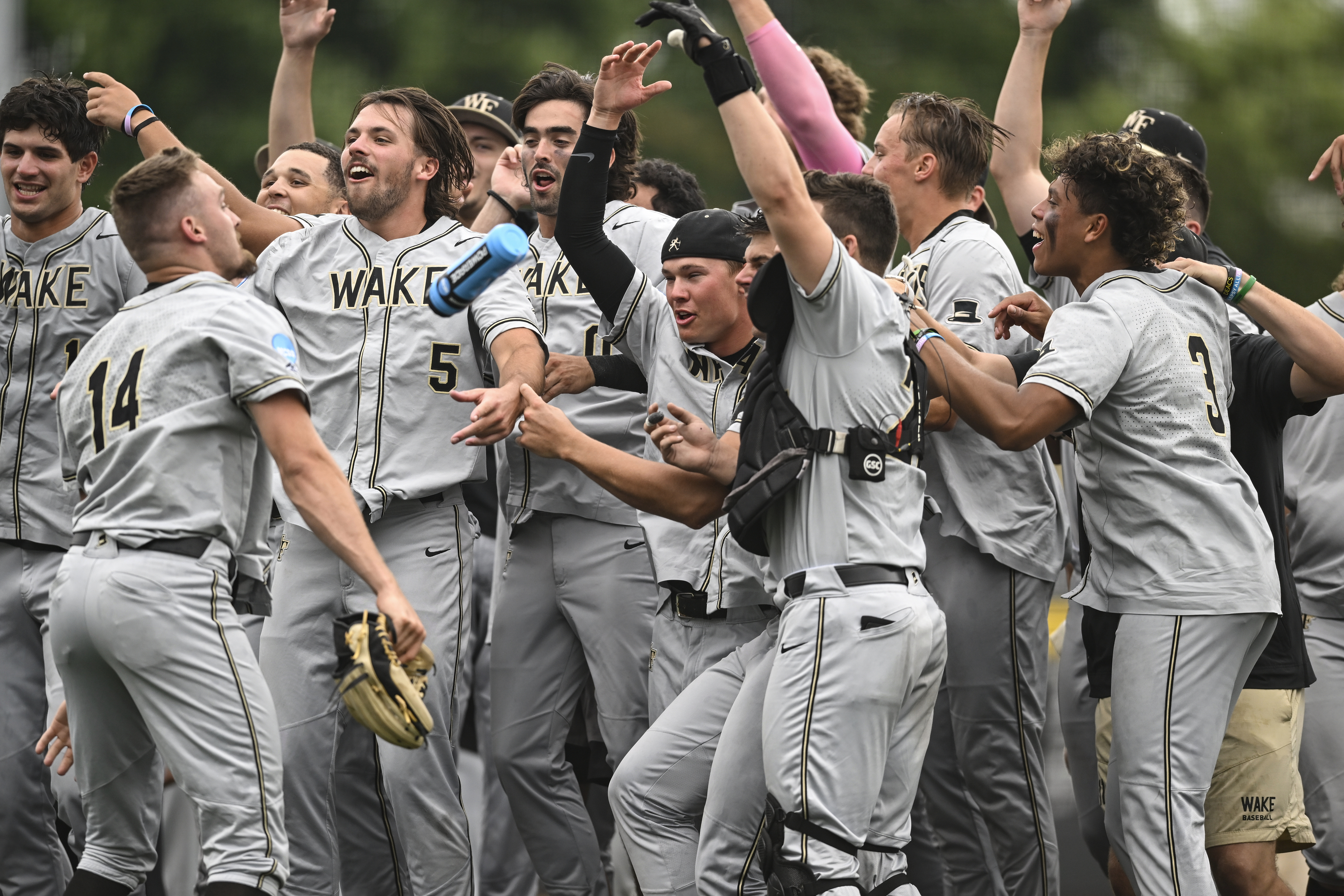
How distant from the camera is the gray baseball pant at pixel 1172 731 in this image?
4.47 metres

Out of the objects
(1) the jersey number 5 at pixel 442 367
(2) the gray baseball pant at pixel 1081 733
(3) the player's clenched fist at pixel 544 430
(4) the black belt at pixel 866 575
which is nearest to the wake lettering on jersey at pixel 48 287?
(1) the jersey number 5 at pixel 442 367

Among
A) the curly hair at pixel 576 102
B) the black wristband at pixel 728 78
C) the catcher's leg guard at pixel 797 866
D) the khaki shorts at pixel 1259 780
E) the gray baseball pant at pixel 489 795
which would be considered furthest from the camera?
the gray baseball pant at pixel 489 795

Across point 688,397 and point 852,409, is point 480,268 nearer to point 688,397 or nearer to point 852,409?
point 688,397

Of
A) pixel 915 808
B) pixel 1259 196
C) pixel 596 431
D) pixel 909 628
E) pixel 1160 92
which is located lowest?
pixel 915 808

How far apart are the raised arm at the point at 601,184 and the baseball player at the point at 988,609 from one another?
1002 millimetres

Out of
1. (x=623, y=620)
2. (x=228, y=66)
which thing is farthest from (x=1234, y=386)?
(x=228, y=66)

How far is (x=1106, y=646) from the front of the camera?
4832 millimetres

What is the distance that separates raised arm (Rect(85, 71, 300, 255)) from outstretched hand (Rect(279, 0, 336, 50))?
106 cm

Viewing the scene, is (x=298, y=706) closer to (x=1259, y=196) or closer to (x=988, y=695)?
(x=988, y=695)

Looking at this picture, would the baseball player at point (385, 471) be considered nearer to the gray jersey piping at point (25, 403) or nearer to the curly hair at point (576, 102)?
the curly hair at point (576, 102)

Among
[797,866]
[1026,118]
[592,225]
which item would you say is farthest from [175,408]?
[1026,118]

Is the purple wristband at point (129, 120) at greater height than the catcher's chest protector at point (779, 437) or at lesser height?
greater

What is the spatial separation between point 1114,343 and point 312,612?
2649 millimetres

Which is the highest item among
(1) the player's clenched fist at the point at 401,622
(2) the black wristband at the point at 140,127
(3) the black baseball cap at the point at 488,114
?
(3) the black baseball cap at the point at 488,114
